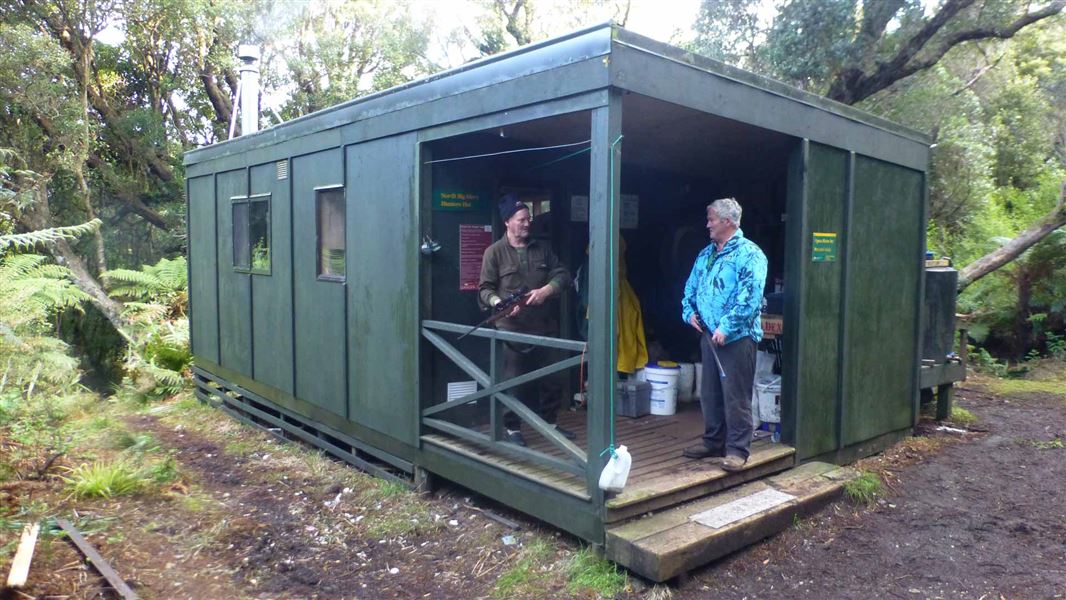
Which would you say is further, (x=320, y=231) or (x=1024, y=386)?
(x=1024, y=386)

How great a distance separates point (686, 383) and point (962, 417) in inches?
124

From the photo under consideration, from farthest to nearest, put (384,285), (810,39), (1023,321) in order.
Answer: (1023,321) → (810,39) → (384,285)

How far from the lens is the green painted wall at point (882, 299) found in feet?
19.4

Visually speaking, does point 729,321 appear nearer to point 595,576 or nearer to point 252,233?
point 595,576

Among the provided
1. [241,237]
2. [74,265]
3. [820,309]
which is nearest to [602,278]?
[820,309]

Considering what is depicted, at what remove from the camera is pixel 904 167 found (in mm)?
6457

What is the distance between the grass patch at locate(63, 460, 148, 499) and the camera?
5.56m

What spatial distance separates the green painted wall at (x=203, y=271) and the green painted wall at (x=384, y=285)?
3.53 metres

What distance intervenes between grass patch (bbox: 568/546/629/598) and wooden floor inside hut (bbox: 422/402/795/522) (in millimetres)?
261

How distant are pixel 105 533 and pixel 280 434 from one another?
265 cm

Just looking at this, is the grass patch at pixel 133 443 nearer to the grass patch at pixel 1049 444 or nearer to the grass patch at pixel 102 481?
the grass patch at pixel 102 481

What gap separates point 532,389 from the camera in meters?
5.50

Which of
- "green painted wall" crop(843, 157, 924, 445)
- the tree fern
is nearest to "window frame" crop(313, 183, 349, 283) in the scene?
"green painted wall" crop(843, 157, 924, 445)

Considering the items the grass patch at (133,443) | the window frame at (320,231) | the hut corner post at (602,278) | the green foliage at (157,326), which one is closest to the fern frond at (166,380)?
the green foliage at (157,326)
